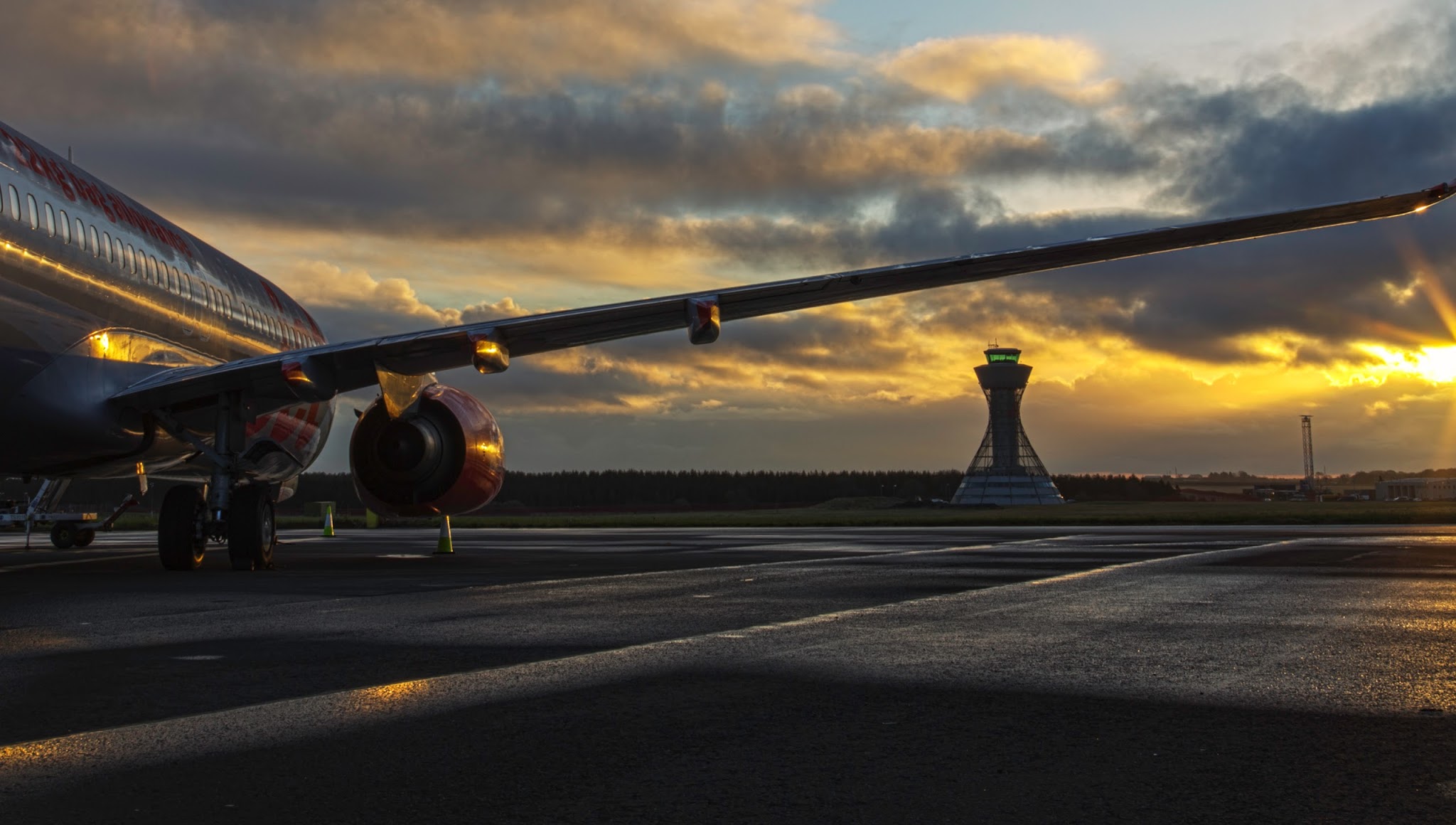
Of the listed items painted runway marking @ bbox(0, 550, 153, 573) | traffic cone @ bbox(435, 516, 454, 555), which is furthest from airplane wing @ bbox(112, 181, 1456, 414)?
traffic cone @ bbox(435, 516, 454, 555)

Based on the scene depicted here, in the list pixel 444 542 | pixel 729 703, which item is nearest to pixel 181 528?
pixel 444 542

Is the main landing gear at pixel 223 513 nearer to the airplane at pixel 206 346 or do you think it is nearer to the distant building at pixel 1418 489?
the airplane at pixel 206 346

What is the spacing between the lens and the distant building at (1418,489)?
174 meters

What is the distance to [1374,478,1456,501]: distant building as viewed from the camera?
569 feet

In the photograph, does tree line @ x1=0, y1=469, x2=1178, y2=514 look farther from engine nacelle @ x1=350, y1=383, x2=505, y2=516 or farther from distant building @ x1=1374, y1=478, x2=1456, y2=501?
engine nacelle @ x1=350, y1=383, x2=505, y2=516

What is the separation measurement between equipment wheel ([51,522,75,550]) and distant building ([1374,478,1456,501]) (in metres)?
179

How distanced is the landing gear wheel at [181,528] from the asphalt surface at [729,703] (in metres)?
2.70

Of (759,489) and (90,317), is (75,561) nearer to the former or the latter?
(90,317)

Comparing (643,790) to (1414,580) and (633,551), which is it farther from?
(633,551)

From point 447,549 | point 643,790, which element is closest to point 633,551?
point 447,549

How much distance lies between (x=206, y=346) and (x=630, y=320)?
20.9 feet

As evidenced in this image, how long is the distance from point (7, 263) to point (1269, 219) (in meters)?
14.8

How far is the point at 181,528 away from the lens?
16.8 metres

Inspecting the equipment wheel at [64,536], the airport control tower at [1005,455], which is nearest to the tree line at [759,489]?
the airport control tower at [1005,455]
